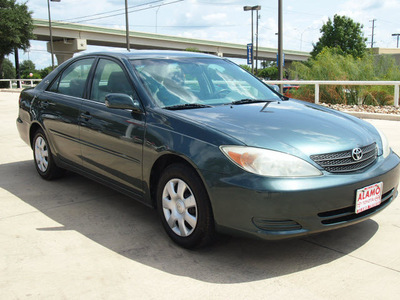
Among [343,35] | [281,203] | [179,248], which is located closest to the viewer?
[281,203]

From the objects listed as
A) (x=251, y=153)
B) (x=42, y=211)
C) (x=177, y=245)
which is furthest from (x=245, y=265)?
(x=42, y=211)

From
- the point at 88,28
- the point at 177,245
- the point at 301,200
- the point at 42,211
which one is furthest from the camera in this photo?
the point at 88,28

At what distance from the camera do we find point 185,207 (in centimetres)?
337

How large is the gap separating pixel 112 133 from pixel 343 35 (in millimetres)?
60063

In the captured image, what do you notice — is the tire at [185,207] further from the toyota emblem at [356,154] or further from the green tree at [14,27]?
the green tree at [14,27]

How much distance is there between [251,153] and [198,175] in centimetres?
46

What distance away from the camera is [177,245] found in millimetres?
3562

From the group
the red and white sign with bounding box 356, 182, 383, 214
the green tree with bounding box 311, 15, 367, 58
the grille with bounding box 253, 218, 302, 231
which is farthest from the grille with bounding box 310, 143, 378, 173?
the green tree with bounding box 311, 15, 367, 58

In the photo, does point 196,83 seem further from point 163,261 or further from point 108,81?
point 163,261

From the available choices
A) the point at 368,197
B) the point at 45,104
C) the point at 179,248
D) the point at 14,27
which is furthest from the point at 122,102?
the point at 14,27

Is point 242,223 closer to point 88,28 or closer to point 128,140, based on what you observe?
point 128,140

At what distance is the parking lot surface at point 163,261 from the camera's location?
287 centimetres

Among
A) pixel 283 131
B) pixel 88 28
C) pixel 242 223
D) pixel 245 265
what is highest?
pixel 88 28

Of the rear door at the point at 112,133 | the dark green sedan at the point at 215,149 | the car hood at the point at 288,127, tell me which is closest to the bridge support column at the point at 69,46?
the rear door at the point at 112,133
